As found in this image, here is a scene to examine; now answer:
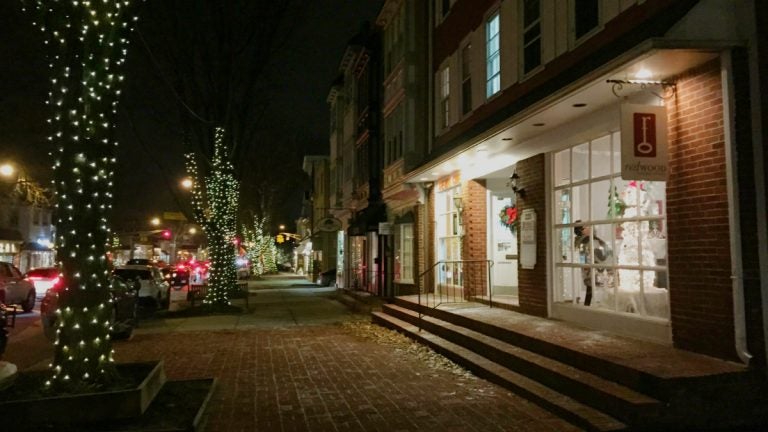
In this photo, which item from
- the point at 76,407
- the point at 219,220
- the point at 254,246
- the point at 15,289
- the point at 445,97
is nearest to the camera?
the point at 76,407

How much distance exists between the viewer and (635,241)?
896 centimetres

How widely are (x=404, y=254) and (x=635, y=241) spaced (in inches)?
473

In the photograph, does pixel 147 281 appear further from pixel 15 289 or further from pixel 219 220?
A: pixel 15 289

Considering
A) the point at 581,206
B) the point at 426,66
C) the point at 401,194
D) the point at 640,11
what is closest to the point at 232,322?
the point at 401,194

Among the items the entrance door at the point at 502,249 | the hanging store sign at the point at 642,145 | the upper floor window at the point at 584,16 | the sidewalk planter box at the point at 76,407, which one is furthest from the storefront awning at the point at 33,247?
the hanging store sign at the point at 642,145

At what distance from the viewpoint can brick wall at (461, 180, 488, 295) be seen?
1451 cm

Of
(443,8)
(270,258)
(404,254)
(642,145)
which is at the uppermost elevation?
(443,8)

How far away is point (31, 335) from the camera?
1523 cm

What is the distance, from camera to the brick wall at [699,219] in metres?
7.02

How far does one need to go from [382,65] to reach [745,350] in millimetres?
18672

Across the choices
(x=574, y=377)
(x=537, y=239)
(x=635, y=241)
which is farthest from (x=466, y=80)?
(x=574, y=377)

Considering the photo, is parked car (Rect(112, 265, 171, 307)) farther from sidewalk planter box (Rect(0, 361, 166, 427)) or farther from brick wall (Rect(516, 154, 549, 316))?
sidewalk planter box (Rect(0, 361, 166, 427))

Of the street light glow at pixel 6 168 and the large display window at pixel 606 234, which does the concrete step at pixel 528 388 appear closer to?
the large display window at pixel 606 234

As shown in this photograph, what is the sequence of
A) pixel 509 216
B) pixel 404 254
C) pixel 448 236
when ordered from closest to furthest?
pixel 509 216 → pixel 448 236 → pixel 404 254
